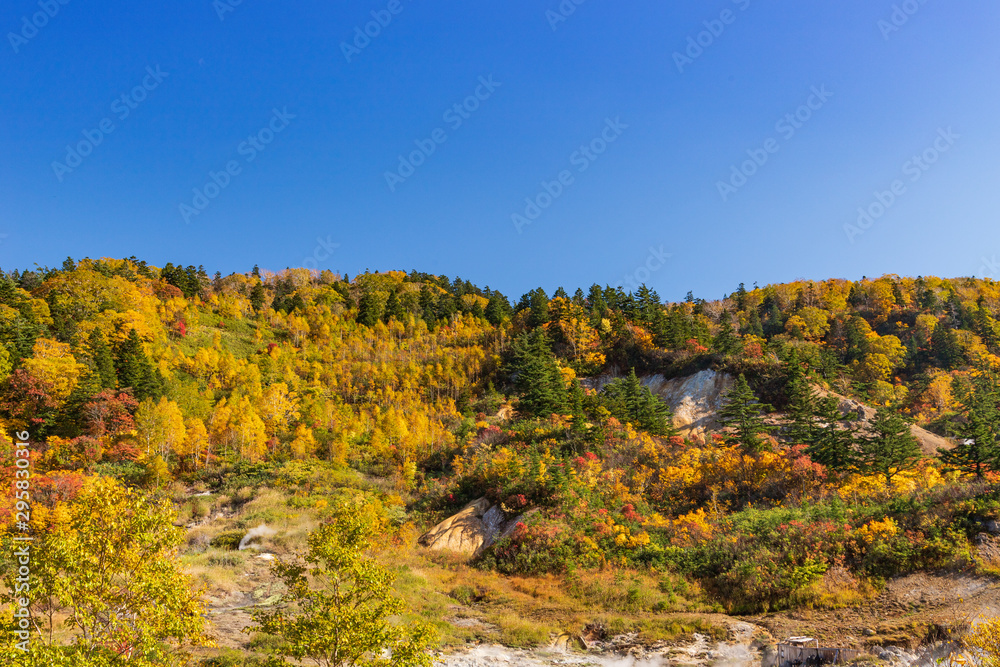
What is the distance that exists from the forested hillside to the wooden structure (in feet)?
11.5

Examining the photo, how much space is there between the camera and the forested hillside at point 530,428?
1878 cm

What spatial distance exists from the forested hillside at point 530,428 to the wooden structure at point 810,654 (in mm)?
3492

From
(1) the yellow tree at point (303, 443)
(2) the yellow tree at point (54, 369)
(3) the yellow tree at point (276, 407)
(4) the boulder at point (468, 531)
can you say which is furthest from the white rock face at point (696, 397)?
(2) the yellow tree at point (54, 369)

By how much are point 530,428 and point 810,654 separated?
2637 centimetres

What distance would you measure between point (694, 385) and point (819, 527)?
27.7m

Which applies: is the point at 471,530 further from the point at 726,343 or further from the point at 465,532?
the point at 726,343

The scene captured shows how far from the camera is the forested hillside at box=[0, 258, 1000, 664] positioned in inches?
739

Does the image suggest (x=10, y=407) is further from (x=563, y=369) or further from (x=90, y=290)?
(x=563, y=369)

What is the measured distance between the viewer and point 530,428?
3938cm

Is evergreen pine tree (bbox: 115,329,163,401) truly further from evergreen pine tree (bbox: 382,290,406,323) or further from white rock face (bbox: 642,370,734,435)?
white rock face (bbox: 642,370,734,435)

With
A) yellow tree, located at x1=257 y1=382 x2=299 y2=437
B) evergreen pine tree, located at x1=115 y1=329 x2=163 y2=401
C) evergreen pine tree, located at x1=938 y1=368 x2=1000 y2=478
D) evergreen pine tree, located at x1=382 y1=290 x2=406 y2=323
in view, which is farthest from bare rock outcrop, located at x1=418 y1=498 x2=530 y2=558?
evergreen pine tree, located at x1=382 y1=290 x2=406 y2=323

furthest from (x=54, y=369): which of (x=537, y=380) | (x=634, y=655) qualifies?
(x=634, y=655)

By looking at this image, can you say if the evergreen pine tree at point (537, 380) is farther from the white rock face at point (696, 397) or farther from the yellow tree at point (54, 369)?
the yellow tree at point (54, 369)

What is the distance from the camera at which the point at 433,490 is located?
34.7 meters
